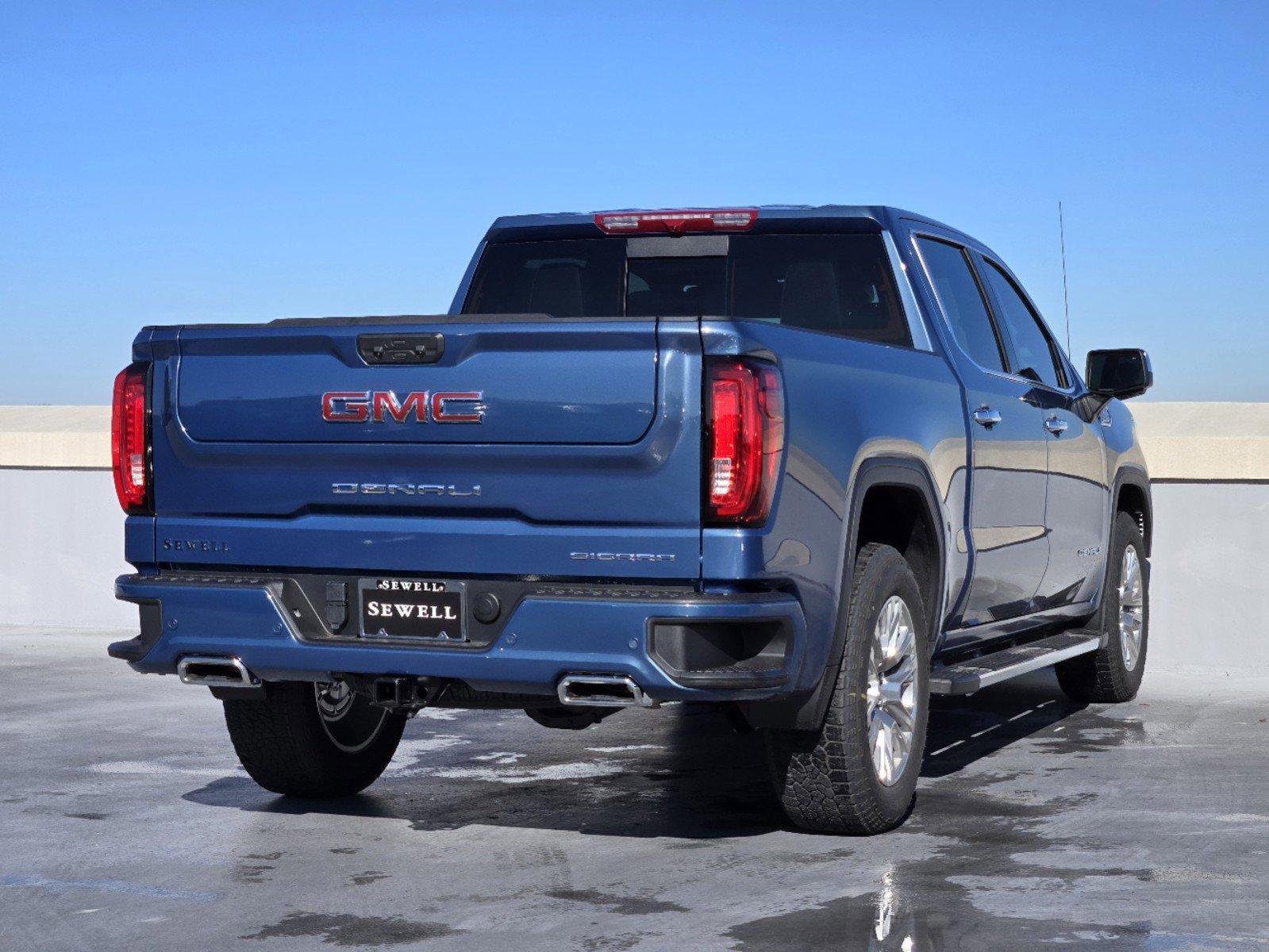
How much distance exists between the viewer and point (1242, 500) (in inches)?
454

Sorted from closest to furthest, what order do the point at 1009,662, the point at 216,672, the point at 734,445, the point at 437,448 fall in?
the point at 734,445 < the point at 437,448 < the point at 216,672 < the point at 1009,662

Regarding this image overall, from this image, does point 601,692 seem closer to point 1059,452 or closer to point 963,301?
point 963,301

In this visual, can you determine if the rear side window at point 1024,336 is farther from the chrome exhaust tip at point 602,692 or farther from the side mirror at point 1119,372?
the chrome exhaust tip at point 602,692

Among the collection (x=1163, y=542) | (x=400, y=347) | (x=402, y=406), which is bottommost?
(x=1163, y=542)

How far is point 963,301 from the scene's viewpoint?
7.68 meters

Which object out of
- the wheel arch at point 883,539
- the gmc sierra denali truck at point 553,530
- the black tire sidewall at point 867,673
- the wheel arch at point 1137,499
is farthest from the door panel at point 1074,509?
the black tire sidewall at point 867,673

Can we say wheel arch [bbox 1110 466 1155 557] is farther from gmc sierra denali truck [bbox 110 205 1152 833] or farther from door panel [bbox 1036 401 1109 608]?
gmc sierra denali truck [bbox 110 205 1152 833]

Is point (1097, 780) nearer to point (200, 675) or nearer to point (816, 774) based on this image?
point (816, 774)

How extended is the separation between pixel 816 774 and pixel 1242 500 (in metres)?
6.66

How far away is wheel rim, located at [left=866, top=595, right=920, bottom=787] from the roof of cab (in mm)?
1743

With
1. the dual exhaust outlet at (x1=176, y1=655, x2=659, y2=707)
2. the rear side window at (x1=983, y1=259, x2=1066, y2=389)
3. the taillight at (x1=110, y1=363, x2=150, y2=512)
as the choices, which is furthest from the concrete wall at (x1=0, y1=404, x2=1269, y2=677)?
the taillight at (x1=110, y1=363, x2=150, y2=512)

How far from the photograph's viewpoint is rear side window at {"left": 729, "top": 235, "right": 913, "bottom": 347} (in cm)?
710

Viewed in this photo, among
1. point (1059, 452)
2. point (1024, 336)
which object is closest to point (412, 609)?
point (1059, 452)

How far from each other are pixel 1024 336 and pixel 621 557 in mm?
3891
